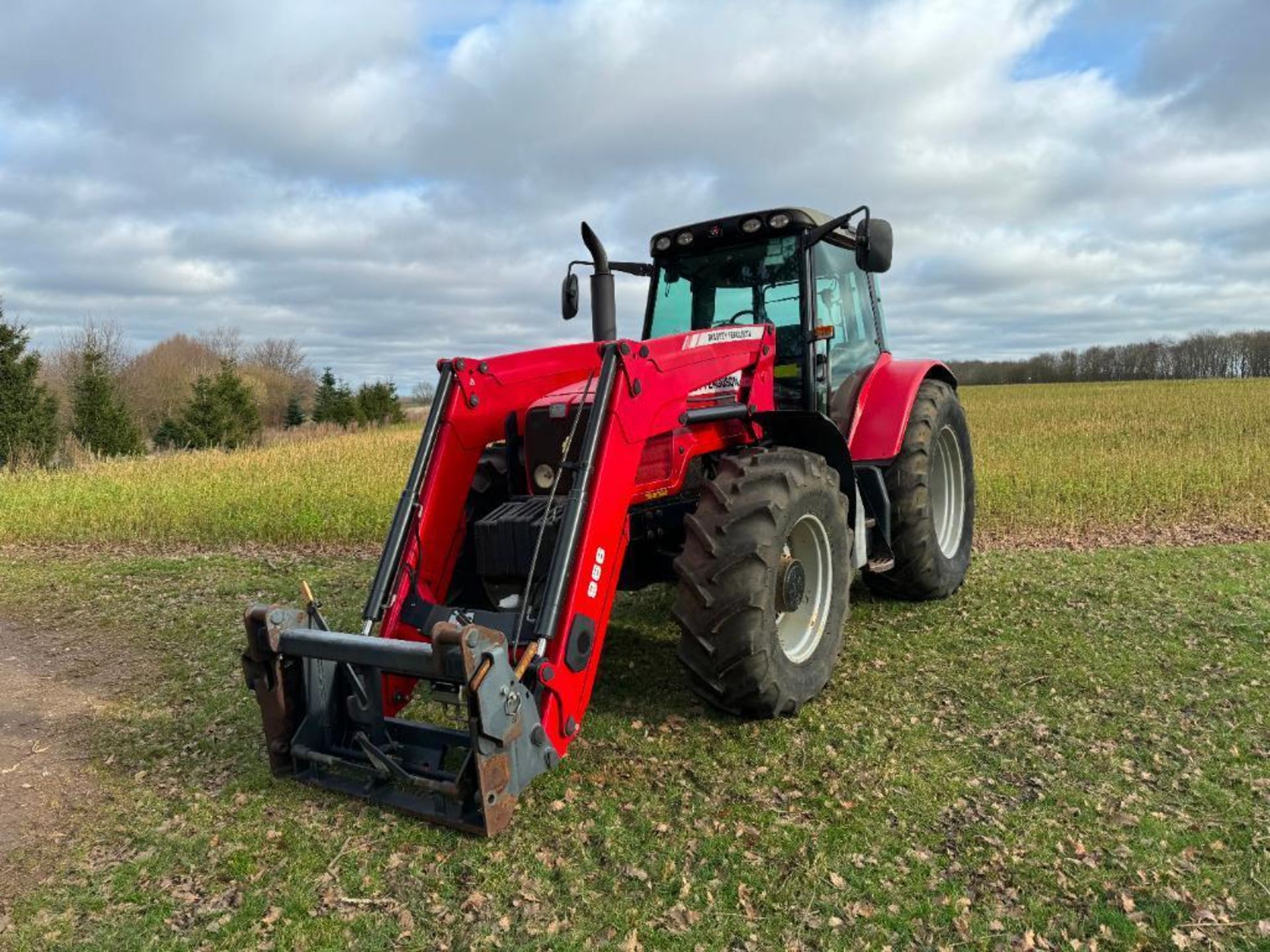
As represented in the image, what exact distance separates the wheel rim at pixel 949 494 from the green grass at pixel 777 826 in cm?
176

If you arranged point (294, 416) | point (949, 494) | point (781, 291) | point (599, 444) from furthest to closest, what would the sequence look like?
point (294, 416) → point (949, 494) → point (781, 291) → point (599, 444)

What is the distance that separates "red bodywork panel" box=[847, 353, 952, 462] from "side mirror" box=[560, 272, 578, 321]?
6.62 ft

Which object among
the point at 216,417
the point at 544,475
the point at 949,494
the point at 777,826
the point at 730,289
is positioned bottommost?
the point at 777,826

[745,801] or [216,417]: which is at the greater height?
[216,417]

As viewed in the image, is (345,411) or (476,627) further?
(345,411)

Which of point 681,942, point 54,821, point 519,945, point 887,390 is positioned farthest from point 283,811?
point 887,390

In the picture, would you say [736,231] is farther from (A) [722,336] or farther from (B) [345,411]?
(B) [345,411]

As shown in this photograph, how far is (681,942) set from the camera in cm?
269

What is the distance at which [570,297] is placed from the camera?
570 centimetres

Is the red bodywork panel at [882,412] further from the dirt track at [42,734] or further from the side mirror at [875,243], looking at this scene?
the dirt track at [42,734]

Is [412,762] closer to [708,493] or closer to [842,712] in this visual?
[708,493]

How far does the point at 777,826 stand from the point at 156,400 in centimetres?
4180

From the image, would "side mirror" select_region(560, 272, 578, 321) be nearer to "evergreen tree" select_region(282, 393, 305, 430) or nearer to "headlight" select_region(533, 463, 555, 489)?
"headlight" select_region(533, 463, 555, 489)

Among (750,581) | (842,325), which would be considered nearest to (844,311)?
(842,325)
